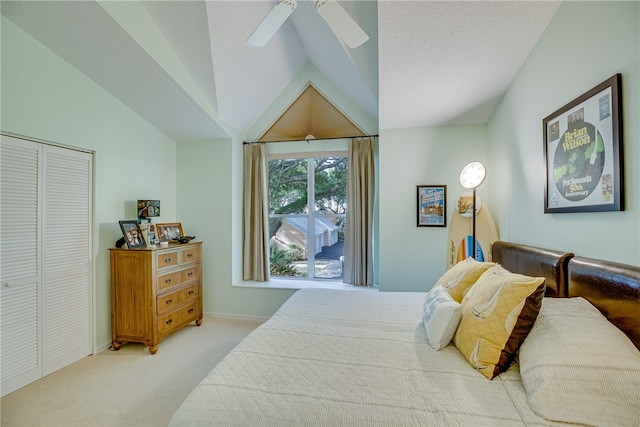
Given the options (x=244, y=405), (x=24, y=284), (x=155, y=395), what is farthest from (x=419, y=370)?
(x=24, y=284)

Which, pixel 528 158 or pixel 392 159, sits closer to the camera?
pixel 528 158

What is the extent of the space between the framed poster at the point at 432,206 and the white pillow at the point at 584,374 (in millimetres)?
1961

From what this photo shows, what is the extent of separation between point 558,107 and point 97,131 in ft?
12.6

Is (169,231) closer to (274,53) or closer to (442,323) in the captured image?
(274,53)

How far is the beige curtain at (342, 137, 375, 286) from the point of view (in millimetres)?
3564

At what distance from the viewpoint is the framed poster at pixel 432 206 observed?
3047 millimetres

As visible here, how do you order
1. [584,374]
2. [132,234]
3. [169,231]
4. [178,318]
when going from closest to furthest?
[584,374] → [132,234] → [178,318] → [169,231]

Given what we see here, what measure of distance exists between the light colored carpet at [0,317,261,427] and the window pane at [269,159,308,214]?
1884 mm

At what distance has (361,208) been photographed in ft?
11.7

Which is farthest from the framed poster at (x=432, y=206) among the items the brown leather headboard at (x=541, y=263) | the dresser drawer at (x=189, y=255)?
the dresser drawer at (x=189, y=255)

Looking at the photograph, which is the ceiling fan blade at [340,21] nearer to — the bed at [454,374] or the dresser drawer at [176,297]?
the bed at [454,374]

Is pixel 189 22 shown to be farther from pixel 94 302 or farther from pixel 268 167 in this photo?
pixel 94 302

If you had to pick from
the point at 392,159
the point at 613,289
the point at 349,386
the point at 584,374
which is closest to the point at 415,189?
the point at 392,159

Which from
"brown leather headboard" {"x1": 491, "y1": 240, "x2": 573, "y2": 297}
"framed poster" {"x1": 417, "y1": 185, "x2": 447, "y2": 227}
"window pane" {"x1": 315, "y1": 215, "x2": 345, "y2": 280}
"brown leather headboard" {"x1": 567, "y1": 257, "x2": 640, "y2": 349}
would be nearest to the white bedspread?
"brown leather headboard" {"x1": 567, "y1": 257, "x2": 640, "y2": 349}
